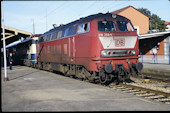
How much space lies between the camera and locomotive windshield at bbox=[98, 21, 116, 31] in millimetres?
10570

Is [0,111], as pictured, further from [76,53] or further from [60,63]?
[60,63]

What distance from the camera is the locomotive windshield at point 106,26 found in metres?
10.6

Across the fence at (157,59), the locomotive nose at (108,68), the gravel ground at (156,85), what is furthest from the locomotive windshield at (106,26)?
Answer: the fence at (157,59)

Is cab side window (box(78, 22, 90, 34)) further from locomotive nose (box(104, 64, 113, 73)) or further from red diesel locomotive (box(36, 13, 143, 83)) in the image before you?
locomotive nose (box(104, 64, 113, 73))

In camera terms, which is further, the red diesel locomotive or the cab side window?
the cab side window

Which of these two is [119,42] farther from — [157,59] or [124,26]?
[157,59]

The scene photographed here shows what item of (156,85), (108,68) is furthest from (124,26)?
(156,85)

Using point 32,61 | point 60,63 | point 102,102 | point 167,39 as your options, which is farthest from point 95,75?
point 167,39

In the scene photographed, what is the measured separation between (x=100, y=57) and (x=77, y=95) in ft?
9.58

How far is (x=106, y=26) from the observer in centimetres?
1074

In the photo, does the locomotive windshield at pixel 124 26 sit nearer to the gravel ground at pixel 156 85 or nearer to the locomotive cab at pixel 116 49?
the locomotive cab at pixel 116 49

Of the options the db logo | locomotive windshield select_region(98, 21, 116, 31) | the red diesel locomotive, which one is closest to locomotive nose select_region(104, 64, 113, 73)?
the red diesel locomotive

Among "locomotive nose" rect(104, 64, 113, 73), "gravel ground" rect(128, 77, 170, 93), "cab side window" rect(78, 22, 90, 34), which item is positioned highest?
"cab side window" rect(78, 22, 90, 34)

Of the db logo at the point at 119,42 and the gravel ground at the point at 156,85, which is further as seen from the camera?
the gravel ground at the point at 156,85
